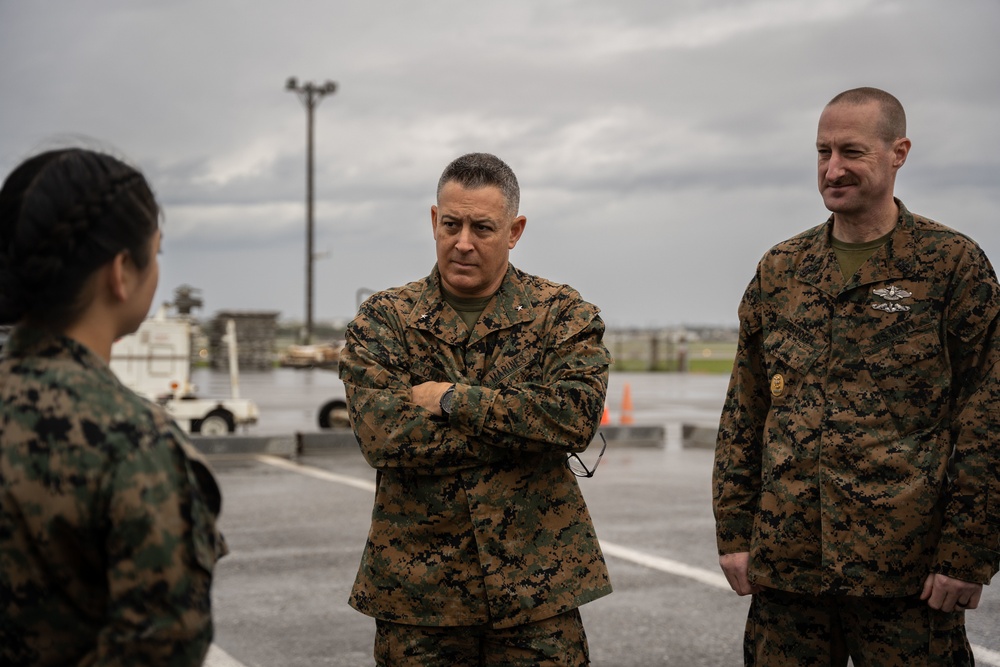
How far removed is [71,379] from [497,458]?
1.72 meters

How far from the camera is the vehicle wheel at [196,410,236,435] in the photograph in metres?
14.2

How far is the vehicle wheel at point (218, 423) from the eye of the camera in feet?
46.6

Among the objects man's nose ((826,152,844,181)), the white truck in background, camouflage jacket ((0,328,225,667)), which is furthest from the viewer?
the white truck in background

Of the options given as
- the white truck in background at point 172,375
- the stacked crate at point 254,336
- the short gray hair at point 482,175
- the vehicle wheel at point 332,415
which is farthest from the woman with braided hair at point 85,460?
the stacked crate at point 254,336

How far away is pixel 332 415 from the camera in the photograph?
49.6ft

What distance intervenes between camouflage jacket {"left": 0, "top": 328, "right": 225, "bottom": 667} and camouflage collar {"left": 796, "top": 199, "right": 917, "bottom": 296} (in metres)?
2.33

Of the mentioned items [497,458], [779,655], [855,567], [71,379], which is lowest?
[779,655]

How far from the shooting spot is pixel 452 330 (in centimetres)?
366

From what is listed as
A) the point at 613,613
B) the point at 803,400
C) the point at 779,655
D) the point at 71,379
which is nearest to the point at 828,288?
the point at 803,400

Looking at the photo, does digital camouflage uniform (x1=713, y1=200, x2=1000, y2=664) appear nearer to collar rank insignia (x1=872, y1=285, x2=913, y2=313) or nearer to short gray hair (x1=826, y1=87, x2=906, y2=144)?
collar rank insignia (x1=872, y1=285, x2=913, y2=313)

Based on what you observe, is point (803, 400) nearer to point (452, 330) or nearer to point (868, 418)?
point (868, 418)

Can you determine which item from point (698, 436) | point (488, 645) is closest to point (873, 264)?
point (488, 645)

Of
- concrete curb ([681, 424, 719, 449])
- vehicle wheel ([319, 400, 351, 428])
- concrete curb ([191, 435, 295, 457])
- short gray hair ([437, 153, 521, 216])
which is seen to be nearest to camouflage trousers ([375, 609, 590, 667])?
short gray hair ([437, 153, 521, 216])

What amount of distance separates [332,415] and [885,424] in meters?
12.2
